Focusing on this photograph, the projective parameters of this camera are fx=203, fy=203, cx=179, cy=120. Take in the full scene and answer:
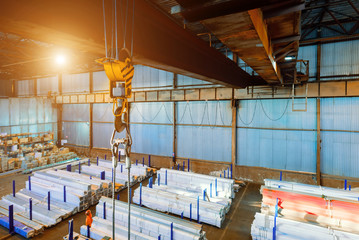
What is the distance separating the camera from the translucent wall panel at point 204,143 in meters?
13.5

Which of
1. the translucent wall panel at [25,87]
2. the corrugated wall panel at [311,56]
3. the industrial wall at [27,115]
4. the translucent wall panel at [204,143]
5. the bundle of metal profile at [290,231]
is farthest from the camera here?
the translucent wall panel at [25,87]

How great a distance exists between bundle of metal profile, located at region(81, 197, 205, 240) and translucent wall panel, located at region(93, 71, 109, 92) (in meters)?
12.4

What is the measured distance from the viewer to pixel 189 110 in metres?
14.6

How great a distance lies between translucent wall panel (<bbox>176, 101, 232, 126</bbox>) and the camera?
13.5 metres

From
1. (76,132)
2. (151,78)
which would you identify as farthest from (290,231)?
(76,132)

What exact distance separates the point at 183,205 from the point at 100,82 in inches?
548

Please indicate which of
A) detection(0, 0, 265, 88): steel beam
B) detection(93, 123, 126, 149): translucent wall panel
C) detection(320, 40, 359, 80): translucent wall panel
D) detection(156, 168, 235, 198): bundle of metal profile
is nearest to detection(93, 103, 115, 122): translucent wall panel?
detection(93, 123, 126, 149): translucent wall panel

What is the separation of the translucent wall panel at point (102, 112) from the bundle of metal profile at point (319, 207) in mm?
13876

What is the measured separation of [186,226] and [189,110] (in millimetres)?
9051

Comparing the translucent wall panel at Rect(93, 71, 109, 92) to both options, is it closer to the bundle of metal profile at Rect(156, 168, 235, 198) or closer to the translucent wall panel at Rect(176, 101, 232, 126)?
the translucent wall panel at Rect(176, 101, 232, 126)

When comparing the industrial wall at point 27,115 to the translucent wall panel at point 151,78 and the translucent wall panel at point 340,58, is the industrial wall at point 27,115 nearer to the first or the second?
the translucent wall panel at point 151,78

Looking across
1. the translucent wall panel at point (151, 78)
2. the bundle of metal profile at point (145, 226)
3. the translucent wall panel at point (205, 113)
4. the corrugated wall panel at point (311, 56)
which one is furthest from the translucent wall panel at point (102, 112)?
the corrugated wall panel at point (311, 56)

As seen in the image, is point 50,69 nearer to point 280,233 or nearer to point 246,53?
point 246,53

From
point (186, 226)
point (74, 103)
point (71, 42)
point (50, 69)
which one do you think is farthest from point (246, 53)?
point (50, 69)
